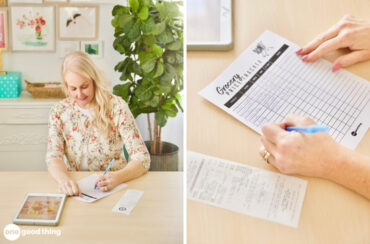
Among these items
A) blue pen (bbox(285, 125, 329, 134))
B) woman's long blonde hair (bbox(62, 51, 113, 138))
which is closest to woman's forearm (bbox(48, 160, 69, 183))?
woman's long blonde hair (bbox(62, 51, 113, 138))

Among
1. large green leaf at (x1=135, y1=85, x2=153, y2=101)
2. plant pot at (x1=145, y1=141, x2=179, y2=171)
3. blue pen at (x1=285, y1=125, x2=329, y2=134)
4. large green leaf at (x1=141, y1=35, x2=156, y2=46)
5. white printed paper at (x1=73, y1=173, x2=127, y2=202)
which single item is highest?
large green leaf at (x1=141, y1=35, x2=156, y2=46)

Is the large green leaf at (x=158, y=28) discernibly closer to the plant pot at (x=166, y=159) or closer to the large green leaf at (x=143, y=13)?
the large green leaf at (x=143, y=13)

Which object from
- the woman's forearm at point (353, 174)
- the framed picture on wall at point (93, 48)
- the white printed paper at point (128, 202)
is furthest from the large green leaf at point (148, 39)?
the woman's forearm at point (353, 174)

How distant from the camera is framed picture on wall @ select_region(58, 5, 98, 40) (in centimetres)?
58

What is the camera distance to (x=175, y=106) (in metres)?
0.62

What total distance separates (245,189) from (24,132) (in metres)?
0.42

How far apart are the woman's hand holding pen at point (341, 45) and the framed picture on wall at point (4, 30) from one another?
1.84ft

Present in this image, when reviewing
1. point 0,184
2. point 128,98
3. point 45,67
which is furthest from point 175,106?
point 0,184

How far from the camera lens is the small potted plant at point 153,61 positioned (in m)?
0.61

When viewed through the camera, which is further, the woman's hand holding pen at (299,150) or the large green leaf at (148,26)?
the large green leaf at (148,26)

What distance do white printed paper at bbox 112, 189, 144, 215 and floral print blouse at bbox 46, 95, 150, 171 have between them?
6cm

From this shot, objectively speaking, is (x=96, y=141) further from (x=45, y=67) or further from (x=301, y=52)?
(x=301, y=52)

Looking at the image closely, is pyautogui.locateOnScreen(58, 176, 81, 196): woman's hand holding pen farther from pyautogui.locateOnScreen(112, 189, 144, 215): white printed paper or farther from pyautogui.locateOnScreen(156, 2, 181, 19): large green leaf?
pyautogui.locateOnScreen(156, 2, 181, 19): large green leaf

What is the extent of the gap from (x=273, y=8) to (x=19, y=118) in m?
0.57
